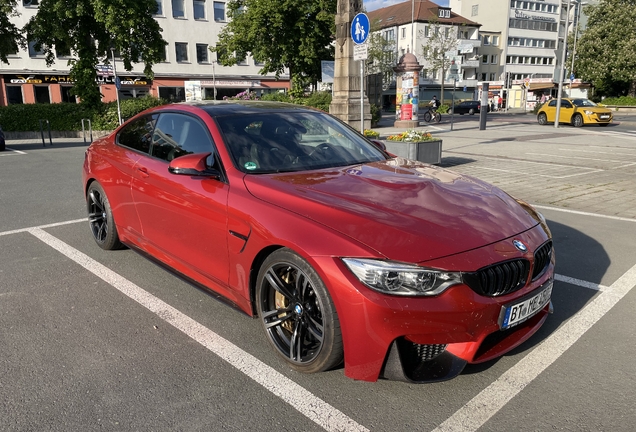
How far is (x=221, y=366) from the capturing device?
3.08 metres

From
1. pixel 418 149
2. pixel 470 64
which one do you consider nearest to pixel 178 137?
pixel 418 149

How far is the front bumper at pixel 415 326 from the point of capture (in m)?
2.47

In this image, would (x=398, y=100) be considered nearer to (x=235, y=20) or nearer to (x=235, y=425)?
(x=235, y=20)

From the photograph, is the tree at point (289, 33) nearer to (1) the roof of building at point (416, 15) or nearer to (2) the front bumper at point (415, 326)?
(2) the front bumper at point (415, 326)

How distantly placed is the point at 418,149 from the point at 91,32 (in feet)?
74.1

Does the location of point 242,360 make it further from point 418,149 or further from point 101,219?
point 418,149

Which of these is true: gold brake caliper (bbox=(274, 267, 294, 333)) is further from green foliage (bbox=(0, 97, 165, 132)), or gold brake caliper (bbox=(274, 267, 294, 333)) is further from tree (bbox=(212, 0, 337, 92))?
tree (bbox=(212, 0, 337, 92))

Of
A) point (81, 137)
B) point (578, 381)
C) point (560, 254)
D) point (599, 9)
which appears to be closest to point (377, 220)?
point (578, 381)

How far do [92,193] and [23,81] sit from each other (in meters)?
42.7

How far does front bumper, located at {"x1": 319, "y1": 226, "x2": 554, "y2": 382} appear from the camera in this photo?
2471mm

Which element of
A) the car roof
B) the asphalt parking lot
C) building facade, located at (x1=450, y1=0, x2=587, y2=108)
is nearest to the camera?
the asphalt parking lot

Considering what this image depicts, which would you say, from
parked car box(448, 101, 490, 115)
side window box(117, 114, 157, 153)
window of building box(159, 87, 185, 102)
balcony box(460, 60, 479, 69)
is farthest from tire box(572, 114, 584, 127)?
balcony box(460, 60, 479, 69)

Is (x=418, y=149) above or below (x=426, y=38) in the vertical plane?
below

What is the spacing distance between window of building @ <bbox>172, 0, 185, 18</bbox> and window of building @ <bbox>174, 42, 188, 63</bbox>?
8.15ft
